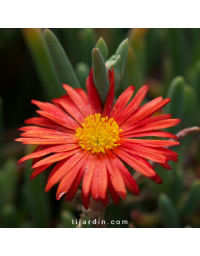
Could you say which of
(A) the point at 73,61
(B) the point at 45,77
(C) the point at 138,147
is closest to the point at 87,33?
(B) the point at 45,77

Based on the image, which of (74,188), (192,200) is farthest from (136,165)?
(192,200)

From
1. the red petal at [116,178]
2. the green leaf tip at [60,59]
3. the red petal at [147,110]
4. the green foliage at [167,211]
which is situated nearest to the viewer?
the red petal at [116,178]

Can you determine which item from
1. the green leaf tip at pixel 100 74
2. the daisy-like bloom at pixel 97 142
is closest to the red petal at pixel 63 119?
the daisy-like bloom at pixel 97 142

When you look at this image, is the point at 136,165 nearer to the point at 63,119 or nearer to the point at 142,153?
the point at 142,153

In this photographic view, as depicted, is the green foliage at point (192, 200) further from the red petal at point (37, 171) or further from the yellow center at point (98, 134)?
the red petal at point (37, 171)

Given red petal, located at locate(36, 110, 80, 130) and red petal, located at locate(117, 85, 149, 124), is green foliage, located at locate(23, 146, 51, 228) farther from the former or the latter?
red petal, located at locate(117, 85, 149, 124)

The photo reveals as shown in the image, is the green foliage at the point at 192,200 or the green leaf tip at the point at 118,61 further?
the green foliage at the point at 192,200

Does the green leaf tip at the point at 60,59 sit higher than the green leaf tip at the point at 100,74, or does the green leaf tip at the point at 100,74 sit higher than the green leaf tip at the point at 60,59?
the green leaf tip at the point at 60,59
